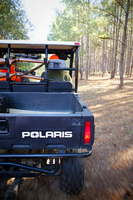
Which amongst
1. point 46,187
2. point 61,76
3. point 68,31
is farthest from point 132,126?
point 68,31

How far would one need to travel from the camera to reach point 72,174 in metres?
2.03

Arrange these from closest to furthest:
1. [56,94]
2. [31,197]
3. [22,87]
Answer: [31,197]
[56,94]
[22,87]

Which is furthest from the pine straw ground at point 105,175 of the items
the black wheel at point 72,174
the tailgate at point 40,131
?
the tailgate at point 40,131

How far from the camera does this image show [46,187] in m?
2.44

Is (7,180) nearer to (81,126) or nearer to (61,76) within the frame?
(81,126)

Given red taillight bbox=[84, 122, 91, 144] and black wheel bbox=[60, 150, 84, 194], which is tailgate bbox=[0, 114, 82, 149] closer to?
red taillight bbox=[84, 122, 91, 144]

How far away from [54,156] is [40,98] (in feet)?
5.09

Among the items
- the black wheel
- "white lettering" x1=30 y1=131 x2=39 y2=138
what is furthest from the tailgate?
the black wheel

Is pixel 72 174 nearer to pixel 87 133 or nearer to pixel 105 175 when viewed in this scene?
pixel 87 133

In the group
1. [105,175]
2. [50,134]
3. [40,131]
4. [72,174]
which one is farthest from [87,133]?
[105,175]

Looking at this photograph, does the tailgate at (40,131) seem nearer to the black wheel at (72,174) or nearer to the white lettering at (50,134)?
the white lettering at (50,134)

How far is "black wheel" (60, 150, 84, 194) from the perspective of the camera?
2012 millimetres

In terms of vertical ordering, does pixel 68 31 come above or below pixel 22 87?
above

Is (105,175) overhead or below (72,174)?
below
